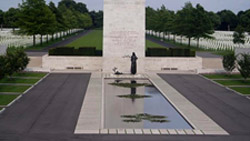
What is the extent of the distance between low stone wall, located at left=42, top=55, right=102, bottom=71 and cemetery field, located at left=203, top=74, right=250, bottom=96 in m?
10.4

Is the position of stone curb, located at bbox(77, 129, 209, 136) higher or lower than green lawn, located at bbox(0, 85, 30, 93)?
lower

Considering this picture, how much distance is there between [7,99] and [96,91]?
5947 millimetres

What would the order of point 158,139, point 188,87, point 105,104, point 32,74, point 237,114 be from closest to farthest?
point 158,139 → point 237,114 → point 105,104 → point 188,87 → point 32,74

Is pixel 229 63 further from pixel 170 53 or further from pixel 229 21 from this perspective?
pixel 229 21

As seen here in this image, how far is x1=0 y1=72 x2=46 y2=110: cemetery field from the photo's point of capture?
24.1 metres

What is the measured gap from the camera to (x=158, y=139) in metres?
16.5

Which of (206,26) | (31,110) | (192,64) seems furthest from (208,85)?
(206,26)

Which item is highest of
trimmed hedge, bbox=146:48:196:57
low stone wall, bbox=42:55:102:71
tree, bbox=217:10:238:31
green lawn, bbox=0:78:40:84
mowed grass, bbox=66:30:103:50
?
tree, bbox=217:10:238:31

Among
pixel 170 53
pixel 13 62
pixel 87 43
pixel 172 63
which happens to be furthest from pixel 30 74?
pixel 87 43

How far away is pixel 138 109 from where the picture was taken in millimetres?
21797

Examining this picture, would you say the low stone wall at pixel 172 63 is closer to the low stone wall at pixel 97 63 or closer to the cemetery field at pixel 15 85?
the low stone wall at pixel 97 63

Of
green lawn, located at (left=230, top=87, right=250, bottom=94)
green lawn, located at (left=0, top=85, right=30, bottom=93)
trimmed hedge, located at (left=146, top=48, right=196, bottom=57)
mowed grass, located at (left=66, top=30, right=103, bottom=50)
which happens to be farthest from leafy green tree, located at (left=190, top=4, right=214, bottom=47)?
green lawn, located at (left=0, top=85, right=30, bottom=93)

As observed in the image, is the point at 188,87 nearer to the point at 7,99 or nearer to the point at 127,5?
the point at 127,5

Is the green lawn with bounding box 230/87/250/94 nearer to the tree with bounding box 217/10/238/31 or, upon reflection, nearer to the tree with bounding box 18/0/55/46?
the tree with bounding box 18/0/55/46
